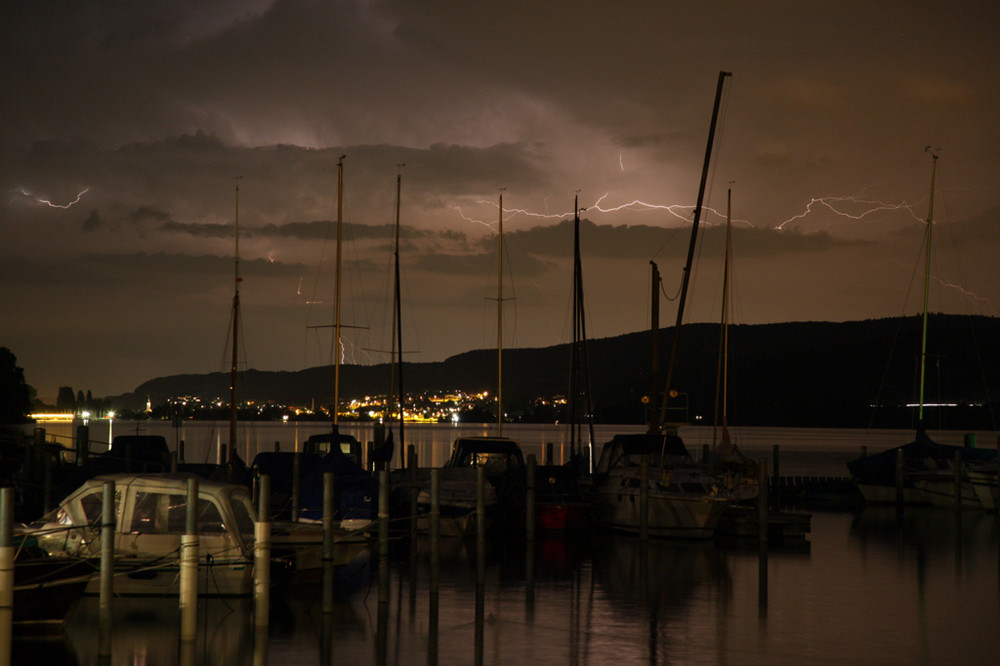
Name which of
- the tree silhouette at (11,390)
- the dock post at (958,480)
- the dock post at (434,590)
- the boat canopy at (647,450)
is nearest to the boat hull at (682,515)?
the boat canopy at (647,450)

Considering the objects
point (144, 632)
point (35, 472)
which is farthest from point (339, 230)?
point (144, 632)

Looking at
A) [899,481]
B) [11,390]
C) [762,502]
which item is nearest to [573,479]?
[762,502]

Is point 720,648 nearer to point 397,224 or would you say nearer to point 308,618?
point 308,618

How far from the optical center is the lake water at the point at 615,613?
1602cm

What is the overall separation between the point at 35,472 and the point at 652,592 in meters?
18.6

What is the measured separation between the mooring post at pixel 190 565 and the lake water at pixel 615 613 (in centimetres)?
76

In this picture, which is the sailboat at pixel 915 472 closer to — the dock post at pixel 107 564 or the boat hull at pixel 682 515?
the boat hull at pixel 682 515

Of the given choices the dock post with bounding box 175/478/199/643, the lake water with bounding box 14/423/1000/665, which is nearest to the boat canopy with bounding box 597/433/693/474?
the lake water with bounding box 14/423/1000/665

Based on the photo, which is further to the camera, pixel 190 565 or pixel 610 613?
pixel 610 613

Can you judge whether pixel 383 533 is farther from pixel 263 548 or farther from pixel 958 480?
pixel 958 480

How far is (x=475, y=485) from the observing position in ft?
98.6

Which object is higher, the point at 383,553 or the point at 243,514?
the point at 243,514

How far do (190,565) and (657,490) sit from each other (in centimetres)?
1818

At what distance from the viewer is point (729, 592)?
22078 millimetres
